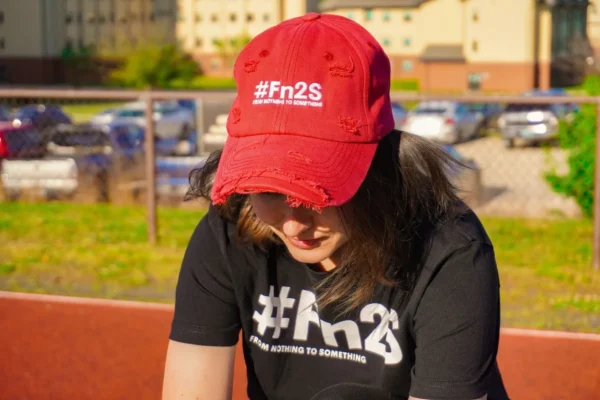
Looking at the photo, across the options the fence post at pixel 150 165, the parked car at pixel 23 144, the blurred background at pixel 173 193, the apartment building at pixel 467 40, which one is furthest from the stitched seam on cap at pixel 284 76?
the apartment building at pixel 467 40

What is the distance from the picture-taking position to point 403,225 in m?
1.71

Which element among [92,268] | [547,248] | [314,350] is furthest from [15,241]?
[314,350]

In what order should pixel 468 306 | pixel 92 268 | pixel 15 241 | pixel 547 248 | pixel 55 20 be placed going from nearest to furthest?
pixel 468 306 < pixel 92 268 < pixel 547 248 < pixel 15 241 < pixel 55 20

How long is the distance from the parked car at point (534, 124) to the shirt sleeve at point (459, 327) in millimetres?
5350

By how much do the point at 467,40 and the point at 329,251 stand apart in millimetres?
47806

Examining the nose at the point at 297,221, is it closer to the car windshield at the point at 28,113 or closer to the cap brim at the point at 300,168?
the cap brim at the point at 300,168

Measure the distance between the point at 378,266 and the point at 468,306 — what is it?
183 mm

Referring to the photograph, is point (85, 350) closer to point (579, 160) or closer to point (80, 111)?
point (579, 160)

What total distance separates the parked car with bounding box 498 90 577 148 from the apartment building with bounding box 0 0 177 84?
46.1 meters

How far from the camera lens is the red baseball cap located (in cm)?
146

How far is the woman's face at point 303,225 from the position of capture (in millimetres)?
1544

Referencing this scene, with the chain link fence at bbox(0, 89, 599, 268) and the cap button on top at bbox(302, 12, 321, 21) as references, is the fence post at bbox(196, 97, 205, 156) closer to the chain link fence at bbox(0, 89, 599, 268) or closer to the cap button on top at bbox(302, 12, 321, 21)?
the chain link fence at bbox(0, 89, 599, 268)

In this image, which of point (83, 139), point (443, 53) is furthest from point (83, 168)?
point (443, 53)

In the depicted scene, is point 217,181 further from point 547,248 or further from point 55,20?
point 55,20
